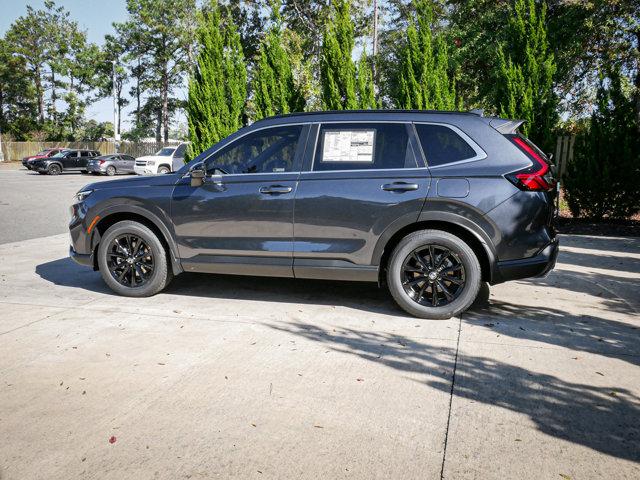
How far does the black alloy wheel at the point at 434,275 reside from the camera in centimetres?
496

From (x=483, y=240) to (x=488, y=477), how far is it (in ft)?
8.52

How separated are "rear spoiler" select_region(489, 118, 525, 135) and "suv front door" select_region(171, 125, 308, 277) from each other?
5.94 feet

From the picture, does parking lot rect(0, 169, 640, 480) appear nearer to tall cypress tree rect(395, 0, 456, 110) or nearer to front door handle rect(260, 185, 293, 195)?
front door handle rect(260, 185, 293, 195)

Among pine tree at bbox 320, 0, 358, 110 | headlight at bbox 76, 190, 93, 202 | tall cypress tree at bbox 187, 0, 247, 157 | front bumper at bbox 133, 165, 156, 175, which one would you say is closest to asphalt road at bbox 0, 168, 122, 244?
tall cypress tree at bbox 187, 0, 247, 157

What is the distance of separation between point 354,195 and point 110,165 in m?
32.7

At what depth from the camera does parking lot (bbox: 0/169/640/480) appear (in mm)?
2730

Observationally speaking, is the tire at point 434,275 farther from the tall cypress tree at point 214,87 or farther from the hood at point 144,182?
the tall cypress tree at point 214,87

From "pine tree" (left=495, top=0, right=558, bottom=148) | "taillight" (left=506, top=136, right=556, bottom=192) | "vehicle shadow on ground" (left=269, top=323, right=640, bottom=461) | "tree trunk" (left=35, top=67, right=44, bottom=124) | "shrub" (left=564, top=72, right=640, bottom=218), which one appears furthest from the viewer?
"tree trunk" (left=35, top=67, right=44, bottom=124)

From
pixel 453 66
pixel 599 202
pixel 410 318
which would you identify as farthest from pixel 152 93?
pixel 410 318

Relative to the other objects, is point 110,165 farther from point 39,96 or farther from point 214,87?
point 39,96

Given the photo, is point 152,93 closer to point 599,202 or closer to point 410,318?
point 599,202

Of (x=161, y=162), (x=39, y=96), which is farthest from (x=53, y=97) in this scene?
(x=161, y=162)

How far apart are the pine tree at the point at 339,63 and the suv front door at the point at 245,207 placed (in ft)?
22.9

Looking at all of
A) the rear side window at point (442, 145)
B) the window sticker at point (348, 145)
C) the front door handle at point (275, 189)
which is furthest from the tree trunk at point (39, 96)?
the rear side window at point (442, 145)
